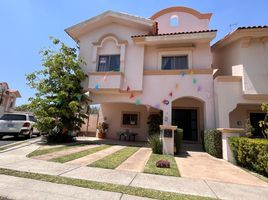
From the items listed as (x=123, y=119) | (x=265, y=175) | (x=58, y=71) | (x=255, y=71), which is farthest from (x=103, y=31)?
(x=265, y=175)


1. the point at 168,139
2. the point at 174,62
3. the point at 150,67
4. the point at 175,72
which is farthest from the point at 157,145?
the point at 174,62

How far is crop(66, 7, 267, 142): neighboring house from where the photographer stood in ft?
38.9

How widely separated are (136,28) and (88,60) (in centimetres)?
448

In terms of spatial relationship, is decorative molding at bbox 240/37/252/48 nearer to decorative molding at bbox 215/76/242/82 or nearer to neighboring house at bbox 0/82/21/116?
decorative molding at bbox 215/76/242/82

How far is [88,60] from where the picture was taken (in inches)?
546

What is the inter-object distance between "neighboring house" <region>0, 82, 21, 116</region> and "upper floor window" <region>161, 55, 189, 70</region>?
102 feet

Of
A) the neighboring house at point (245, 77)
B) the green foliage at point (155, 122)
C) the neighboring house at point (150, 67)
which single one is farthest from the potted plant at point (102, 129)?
the neighboring house at point (245, 77)

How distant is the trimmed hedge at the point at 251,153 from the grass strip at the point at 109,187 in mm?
3569

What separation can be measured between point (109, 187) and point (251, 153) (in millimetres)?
5589

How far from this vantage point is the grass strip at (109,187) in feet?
12.8

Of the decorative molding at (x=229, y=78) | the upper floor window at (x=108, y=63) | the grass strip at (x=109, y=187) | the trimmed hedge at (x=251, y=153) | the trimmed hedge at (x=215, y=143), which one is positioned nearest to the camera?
the grass strip at (x=109, y=187)

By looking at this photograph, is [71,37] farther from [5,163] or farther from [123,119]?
[5,163]

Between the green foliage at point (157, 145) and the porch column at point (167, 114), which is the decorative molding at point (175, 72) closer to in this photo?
the porch column at point (167, 114)

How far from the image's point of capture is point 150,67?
13078mm
